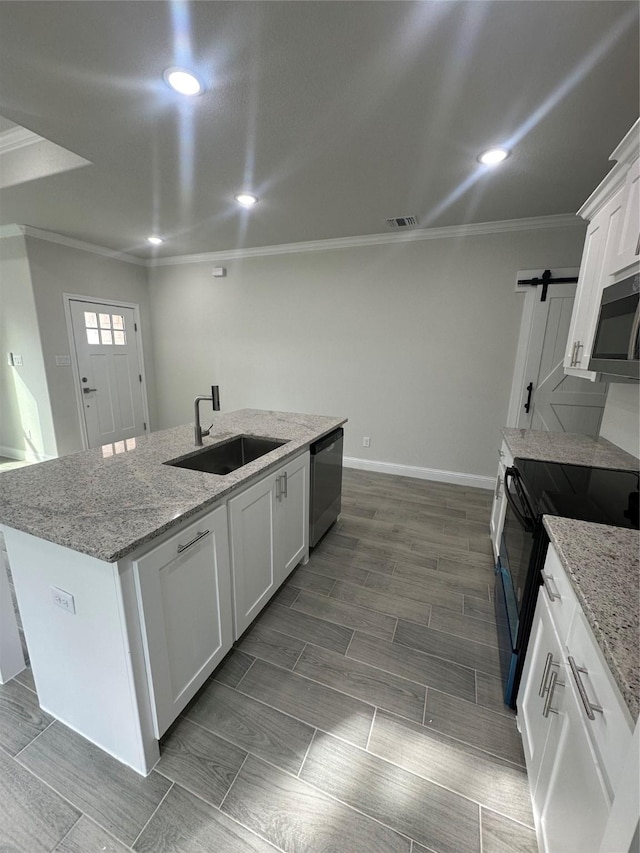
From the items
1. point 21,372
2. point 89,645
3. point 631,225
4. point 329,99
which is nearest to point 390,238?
point 329,99

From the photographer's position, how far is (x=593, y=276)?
1995 mm

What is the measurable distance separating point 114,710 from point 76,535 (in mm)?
700

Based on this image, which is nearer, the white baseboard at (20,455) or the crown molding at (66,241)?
the crown molding at (66,241)

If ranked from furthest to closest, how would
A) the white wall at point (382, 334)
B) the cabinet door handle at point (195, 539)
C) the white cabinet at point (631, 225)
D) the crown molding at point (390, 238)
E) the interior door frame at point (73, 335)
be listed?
the interior door frame at point (73, 335)
the white wall at point (382, 334)
the crown molding at point (390, 238)
the white cabinet at point (631, 225)
the cabinet door handle at point (195, 539)

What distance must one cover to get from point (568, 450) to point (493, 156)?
1.91m

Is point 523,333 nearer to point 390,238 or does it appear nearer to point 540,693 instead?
point 390,238

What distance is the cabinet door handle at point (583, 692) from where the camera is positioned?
73 cm

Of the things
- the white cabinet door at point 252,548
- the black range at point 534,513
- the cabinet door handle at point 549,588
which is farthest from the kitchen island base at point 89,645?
the black range at point 534,513

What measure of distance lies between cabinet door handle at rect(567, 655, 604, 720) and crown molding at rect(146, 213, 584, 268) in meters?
3.60

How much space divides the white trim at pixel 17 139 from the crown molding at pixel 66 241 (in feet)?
4.31

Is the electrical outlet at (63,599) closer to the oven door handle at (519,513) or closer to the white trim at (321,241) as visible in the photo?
the oven door handle at (519,513)

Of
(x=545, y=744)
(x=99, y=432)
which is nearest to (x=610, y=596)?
(x=545, y=744)

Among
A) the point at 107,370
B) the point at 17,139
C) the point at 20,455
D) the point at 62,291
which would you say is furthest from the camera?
the point at 107,370

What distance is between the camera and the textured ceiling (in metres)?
1.31
